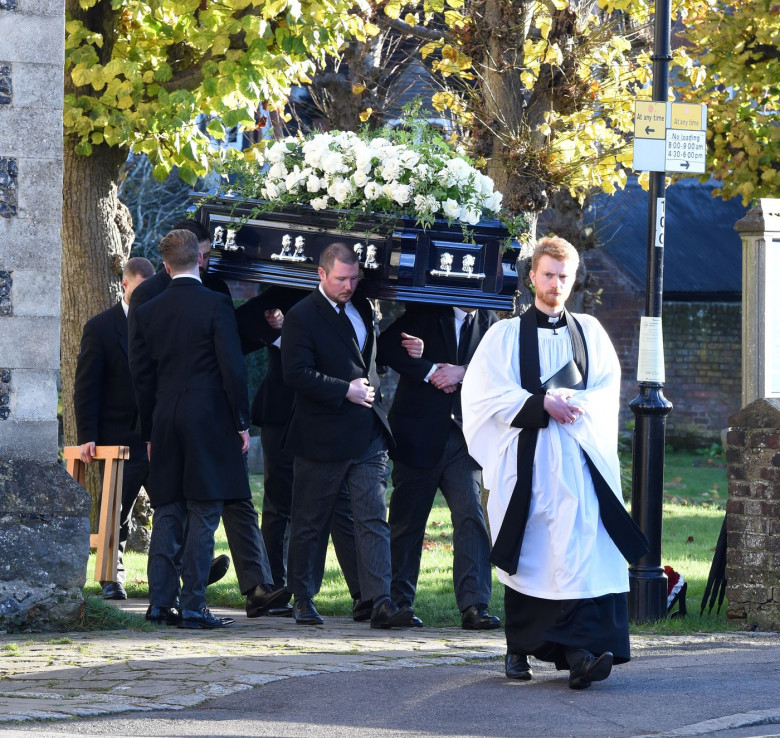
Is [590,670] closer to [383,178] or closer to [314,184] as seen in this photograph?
[383,178]

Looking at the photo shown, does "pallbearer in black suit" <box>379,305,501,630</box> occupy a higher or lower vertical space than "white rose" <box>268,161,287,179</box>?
lower

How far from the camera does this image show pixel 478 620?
8375 mm

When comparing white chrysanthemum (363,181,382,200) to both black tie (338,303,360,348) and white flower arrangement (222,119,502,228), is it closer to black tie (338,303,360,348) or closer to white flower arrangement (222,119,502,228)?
white flower arrangement (222,119,502,228)

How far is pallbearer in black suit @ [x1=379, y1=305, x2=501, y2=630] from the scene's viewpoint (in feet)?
27.7

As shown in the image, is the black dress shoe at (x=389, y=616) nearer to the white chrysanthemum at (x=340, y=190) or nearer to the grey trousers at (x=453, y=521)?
the grey trousers at (x=453, y=521)

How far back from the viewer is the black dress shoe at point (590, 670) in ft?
20.8

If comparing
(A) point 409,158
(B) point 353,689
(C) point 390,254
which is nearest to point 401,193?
(A) point 409,158

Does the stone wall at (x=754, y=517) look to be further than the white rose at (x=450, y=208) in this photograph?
Yes

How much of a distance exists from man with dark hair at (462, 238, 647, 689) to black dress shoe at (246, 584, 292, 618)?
2.26 m

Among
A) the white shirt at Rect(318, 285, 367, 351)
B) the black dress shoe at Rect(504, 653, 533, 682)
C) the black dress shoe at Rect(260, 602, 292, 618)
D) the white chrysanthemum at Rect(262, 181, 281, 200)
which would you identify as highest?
the white chrysanthemum at Rect(262, 181, 281, 200)

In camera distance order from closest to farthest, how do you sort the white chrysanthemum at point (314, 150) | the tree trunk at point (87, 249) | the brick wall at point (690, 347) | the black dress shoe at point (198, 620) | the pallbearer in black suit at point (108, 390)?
the black dress shoe at point (198, 620) → the white chrysanthemum at point (314, 150) → the pallbearer in black suit at point (108, 390) → the tree trunk at point (87, 249) → the brick wall at point (690, 347)

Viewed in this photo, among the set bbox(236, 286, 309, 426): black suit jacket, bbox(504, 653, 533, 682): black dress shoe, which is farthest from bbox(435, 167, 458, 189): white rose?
bbox(504, 653, 533, 682): black dress shoe

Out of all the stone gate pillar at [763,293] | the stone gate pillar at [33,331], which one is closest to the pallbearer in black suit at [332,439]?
the stone gate pillar at [33,331]

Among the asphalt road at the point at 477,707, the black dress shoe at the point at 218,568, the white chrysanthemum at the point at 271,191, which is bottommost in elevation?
the asphalt road at the point at 477,707
